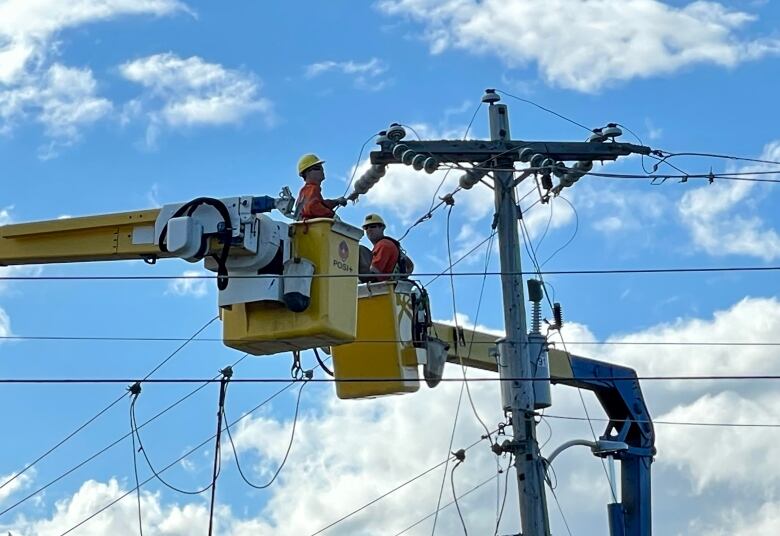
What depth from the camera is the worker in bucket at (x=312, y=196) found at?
37.5 ft

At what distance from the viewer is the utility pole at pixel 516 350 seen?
13312 mm

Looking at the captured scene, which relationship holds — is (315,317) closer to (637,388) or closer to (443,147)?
(443,147)

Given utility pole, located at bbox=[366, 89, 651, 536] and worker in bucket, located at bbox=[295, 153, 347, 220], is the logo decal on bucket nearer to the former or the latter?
worker in bucket, located at bbox=[295, 153, 347, 220]

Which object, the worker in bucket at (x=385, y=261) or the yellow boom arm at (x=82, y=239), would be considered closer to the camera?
the yellow boom arm at (x=82, y=239)

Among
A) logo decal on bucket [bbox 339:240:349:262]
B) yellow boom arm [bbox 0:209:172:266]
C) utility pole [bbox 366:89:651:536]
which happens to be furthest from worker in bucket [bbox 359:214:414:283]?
yellow boom arm [bbox 0:209:172:266]

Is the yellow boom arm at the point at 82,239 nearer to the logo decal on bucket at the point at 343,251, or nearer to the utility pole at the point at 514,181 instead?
the logo decal on bucket at the point at 343,251

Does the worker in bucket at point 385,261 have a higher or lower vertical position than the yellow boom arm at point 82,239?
higher

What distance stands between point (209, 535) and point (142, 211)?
256cm

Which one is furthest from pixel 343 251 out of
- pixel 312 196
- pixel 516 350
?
pixel 516 350

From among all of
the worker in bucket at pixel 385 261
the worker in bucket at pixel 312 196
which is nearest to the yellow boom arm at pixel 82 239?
the worker in bucket at pixel 312 196

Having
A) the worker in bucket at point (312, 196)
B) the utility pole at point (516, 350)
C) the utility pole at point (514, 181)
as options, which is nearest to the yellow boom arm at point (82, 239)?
the worker in bucket at point (312, 196)

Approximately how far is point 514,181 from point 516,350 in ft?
5.80

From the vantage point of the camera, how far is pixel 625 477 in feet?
50.7

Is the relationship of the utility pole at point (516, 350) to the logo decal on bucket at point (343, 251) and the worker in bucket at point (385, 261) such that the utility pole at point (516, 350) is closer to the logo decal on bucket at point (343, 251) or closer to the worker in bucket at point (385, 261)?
the worker in bucket at point (385, 261)
